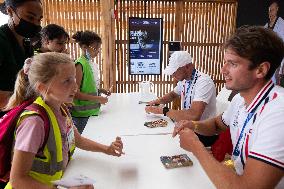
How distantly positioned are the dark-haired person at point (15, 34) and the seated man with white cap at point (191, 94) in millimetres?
1224

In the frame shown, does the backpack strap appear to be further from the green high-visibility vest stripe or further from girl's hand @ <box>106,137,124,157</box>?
the green high-visibility vest stripe

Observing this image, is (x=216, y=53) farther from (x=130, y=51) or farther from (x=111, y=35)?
(x=111, y=35)

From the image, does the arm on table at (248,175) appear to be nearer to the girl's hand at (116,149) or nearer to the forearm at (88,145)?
the girl's hand at (116,149)

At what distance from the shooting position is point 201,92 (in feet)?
8.82

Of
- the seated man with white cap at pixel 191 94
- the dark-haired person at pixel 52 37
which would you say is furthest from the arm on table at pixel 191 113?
the dark-haired person at pixel 52 37

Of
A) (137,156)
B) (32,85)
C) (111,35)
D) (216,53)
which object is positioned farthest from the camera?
(216,53)

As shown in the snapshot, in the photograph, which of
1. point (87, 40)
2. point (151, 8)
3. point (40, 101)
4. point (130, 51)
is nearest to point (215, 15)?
point (151, 8)

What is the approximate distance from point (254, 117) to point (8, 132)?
120cm

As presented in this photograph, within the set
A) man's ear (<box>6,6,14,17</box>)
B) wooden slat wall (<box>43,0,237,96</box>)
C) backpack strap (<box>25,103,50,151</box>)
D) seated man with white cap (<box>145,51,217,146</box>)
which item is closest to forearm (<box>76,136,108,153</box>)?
backpack strap (<box>25,103,50,151</box>)

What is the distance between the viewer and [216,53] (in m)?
5.74

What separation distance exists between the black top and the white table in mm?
704

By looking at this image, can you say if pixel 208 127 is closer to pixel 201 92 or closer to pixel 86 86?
pixel 201 92

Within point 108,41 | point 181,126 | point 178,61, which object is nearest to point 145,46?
point 108,41

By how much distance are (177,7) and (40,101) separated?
444cm
